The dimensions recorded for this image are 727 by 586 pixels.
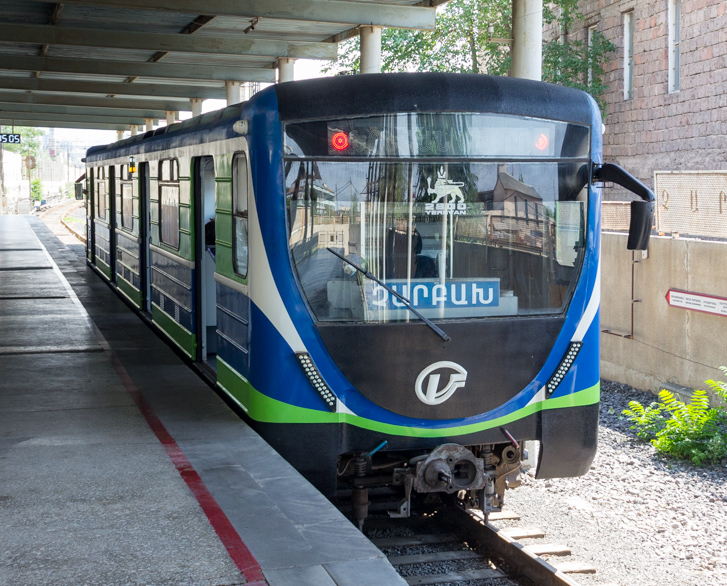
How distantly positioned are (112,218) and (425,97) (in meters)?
10.7

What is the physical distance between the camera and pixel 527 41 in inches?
442

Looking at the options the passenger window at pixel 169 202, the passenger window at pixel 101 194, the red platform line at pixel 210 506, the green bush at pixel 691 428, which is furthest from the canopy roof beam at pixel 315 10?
the red platform line at pixel 210 506

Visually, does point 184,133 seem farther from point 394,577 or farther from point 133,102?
point 133,102

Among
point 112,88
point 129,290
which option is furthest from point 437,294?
point 112,88

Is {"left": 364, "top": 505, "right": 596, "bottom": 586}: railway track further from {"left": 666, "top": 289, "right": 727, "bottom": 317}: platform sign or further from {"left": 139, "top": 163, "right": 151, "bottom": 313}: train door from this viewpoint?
{"left": 139, "top": 163, "right": 151, "bottom": 313}: train door

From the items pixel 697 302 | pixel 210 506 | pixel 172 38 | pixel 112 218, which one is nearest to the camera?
pixel 210 506

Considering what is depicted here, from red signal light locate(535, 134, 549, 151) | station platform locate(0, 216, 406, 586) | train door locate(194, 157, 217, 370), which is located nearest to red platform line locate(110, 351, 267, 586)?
station platform locate(0, 216, 406, 586)

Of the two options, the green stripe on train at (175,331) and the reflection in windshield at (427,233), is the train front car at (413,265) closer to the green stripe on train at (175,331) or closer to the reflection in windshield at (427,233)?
the reflection in windshield at (427,233)

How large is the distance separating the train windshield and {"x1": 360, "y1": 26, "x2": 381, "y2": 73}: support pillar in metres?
9.78

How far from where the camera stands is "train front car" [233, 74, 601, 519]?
574 cm

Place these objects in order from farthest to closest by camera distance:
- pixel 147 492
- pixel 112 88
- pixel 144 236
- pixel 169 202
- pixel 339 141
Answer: pixel 112 88 < pixel 144 236 < pixel 169 202 < pixel 339 141 < pixel 147 492

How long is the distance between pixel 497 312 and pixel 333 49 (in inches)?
553

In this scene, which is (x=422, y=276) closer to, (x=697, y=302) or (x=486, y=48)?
(x=697, y=302)

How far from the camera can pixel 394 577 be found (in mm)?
4262
